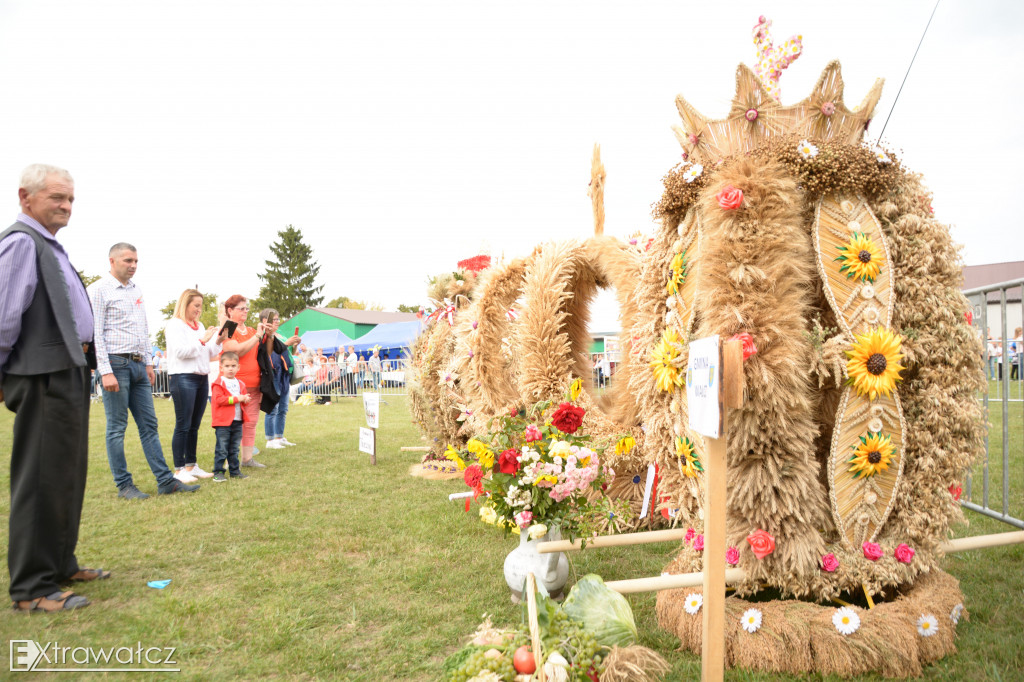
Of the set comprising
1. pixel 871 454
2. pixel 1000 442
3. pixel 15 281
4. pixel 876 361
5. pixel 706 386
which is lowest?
pixel 1000 442

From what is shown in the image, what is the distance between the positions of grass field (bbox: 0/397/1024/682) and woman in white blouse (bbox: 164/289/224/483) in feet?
2.01

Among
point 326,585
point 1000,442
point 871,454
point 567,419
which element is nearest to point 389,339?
point 1000,442

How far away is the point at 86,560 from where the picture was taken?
4129 millimetres

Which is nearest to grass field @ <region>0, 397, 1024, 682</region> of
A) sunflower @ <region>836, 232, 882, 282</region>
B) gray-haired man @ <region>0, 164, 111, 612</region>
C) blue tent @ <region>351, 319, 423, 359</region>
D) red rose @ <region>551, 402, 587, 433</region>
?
gray-haired man @ <region>0, 164, 111, 612</region>

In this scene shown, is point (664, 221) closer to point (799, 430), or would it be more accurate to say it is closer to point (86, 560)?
point (799, 430)

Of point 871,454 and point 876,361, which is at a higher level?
point 876,361

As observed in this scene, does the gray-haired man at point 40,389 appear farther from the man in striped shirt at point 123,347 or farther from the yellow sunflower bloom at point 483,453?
the yellow sunflower bloom at point 483,453

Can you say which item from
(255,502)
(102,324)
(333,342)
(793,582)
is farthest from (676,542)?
(333,342)

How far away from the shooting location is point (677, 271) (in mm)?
2945

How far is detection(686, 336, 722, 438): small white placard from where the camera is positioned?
1887mm

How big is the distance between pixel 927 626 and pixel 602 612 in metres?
Result: 1.38

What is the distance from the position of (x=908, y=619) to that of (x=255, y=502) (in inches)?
211

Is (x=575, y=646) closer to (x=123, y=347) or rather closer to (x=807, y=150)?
(x=807, y=150)

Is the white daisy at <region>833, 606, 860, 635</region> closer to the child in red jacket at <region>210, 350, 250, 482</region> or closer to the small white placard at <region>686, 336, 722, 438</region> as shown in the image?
the small white placard at <region>686, 336, 722, 438</region>
